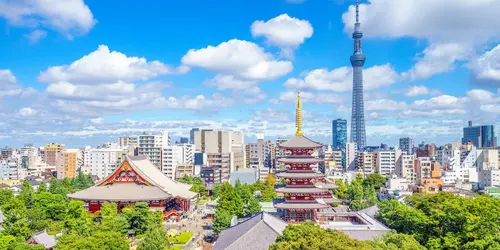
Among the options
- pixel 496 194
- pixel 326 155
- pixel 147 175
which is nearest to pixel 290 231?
pixel 147 175

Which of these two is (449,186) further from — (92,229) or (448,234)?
(92,229)

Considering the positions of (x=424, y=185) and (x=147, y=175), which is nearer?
(x=147, y=175)

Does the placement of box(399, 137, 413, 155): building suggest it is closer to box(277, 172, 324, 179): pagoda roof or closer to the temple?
the temple

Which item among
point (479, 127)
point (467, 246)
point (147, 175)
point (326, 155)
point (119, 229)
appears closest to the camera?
point (467, 246)

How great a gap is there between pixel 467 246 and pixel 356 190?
37343mm

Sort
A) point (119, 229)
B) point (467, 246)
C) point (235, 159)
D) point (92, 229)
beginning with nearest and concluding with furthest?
point (467, 246)
point (92, 229)
point (119, 229)
point (235, 159)

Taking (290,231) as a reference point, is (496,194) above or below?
below

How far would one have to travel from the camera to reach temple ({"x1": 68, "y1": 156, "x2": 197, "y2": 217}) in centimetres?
6047

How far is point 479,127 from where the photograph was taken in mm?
187375

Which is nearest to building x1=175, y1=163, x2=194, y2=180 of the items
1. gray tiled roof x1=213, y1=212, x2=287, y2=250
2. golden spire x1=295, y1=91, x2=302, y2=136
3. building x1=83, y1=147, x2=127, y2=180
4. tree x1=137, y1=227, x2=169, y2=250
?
building x1=83, y1=147, x2=127, y2=180

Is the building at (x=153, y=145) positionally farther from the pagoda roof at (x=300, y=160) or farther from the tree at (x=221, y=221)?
the pagoda roof at (x=300, y=160)

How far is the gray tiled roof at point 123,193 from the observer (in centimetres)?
6025

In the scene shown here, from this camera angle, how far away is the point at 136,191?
62.3m

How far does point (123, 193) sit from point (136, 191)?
1.70 meters
